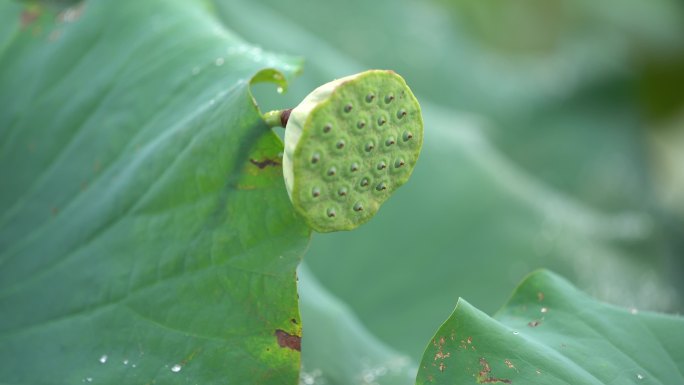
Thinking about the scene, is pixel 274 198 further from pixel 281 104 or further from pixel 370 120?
pixel 281 104

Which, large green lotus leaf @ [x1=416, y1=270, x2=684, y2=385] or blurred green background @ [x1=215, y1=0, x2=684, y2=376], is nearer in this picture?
large green lotus leaf @ [x1=416, y1=270, x2=684, y2=385]

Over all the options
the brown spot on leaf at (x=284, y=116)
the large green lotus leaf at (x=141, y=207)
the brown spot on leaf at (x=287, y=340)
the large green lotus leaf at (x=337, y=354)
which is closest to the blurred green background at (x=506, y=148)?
the large green lotus leaf at (x=337, y=354)

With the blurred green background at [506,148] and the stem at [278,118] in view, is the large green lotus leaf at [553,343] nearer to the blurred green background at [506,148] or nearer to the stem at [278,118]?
the stem at [278,118]

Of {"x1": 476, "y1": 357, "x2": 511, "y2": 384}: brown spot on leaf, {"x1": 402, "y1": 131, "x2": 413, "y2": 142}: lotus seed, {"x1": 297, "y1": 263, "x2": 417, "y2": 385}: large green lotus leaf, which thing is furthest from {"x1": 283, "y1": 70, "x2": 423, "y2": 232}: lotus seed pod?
{"x1": 297, "y1": 263, "x2": 417, "y2": 385}: large green lotus leaf

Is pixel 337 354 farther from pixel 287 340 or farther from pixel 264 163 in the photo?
pixel 264 163

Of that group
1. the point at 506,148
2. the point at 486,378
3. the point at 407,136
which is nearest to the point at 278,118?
the point at 407,136

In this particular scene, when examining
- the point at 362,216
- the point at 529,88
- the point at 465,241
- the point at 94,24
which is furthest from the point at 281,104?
the point at 529,88

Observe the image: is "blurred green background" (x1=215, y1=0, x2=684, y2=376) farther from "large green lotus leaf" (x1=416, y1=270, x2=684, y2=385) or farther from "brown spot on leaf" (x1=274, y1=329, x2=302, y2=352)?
"brown spot on leaf" (x1=274, y1=329, x2=302, y2=352)
